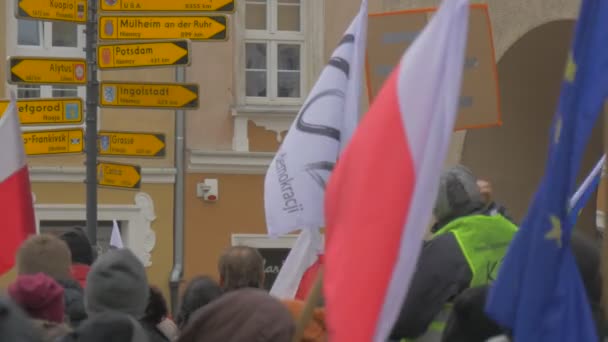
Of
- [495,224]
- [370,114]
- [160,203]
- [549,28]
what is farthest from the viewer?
[160,203]

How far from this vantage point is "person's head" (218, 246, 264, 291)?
6387mm

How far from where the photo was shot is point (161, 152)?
11.3 meters

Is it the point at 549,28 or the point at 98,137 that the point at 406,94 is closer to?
the point at 98,137

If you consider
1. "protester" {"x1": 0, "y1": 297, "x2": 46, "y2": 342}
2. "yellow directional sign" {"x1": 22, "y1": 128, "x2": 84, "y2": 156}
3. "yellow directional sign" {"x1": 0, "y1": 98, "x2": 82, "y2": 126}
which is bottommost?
"yellow directional sign" {"x1": 22, "y1": 128, "x2": 84, "y2": 156}

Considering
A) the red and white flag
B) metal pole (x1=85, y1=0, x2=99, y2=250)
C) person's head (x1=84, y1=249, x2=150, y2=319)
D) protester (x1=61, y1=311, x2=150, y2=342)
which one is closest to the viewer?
the red and white flag

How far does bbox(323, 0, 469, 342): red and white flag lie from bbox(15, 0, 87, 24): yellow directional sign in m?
6.31

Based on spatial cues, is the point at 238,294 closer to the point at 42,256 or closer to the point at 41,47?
the point at 42,256

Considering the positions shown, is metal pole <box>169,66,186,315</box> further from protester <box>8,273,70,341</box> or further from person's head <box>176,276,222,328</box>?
protester <box>8,273,70,341</box>

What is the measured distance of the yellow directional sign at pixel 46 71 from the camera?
34.8 ft

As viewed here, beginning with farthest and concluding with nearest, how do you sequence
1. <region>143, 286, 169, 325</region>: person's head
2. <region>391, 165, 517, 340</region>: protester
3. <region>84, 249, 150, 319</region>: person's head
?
<region>143, 286, 169, 325</region>: person's head < <region>391, 165, 517, 340</region>: protester < <region>84, 249, 150, 319</region>: person's head

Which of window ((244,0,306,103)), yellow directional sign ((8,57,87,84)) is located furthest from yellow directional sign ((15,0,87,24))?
window ((244,0,306,103))

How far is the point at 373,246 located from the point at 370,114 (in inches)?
18.4

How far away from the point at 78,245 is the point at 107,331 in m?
2.69

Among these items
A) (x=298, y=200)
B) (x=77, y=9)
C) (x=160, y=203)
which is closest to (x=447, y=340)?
(x=298, y=200)
